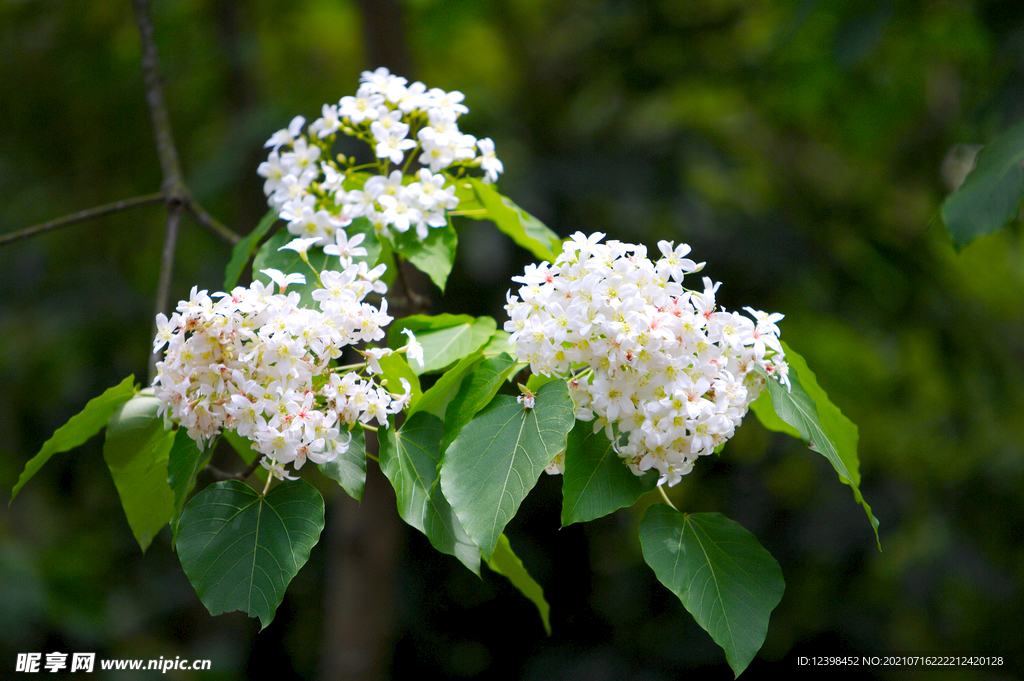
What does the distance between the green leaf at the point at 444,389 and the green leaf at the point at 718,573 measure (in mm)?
415

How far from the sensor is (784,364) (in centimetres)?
125

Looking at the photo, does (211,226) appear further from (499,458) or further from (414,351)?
(499,458)

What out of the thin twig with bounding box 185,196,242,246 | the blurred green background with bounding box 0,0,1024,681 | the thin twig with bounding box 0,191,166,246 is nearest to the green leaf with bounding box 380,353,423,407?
the thin twig with bounding box 185,196,242,246

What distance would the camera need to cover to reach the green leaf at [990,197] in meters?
1.60

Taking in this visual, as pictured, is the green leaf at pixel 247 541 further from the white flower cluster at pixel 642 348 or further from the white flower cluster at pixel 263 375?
the white flower cluster at pixel 642 348

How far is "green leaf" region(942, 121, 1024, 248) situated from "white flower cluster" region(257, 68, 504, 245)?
110cm

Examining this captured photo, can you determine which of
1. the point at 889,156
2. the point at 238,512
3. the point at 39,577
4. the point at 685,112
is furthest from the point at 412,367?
the point at 889,156

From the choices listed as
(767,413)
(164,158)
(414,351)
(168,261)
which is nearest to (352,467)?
(414,351)

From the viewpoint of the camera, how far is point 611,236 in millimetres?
4500

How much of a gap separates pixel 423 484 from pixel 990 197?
56.1 inches

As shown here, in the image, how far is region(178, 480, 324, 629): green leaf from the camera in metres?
1.15

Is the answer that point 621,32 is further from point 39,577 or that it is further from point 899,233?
point 39,577

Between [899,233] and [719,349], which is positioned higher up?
[719,349]

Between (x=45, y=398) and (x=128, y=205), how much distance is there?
4174 mm
